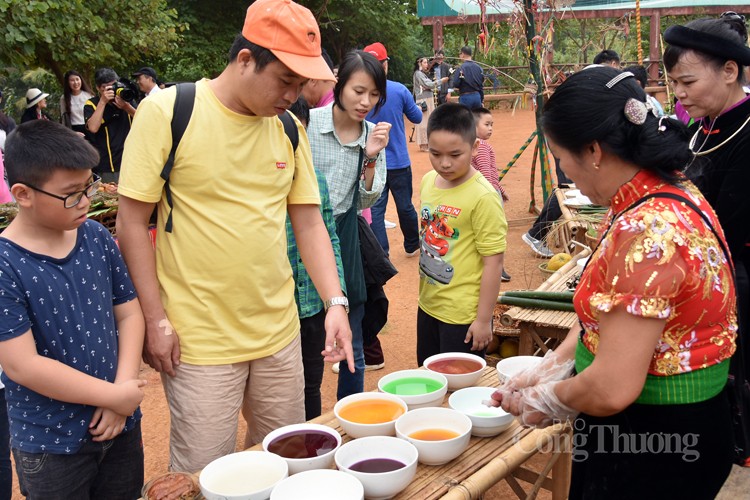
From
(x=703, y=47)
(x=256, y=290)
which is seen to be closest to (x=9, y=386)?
(x=256, y=290)

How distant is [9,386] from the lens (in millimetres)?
1729

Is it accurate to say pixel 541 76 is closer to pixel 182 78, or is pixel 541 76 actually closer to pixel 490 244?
pixel 490 244

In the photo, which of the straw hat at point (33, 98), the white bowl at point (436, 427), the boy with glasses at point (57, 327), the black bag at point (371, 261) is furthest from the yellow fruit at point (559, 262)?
the straw hat at point (33, 98)

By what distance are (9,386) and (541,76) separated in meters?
5.13

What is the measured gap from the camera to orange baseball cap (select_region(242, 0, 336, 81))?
1.74 m

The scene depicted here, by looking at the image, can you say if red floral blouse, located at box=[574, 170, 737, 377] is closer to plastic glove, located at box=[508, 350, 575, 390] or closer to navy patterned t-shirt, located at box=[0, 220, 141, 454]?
plastic glove, located at box=[508, 350, 575, 390]

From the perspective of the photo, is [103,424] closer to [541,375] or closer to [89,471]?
[89,471]

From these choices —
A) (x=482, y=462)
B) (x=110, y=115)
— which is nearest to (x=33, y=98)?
(x=110, y=115)

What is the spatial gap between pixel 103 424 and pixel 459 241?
61.1 inches

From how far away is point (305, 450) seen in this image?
167 centimetres

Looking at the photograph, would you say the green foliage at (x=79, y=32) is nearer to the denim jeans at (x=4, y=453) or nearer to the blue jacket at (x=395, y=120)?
the blue jacket at (x=395, y=120)

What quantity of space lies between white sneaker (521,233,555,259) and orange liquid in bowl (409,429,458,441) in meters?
4.36

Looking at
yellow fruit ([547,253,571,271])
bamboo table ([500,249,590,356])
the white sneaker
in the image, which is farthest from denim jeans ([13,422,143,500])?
the white sneaker

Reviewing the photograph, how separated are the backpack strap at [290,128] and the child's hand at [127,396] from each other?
33.4 inches
